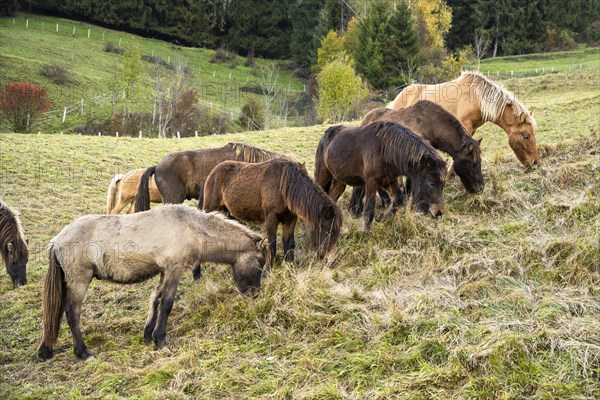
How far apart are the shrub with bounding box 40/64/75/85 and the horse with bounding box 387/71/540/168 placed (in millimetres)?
40699

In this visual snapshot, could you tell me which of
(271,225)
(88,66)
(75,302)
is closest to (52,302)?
(75,302)

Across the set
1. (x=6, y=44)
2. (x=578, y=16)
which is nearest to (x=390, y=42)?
(x=578, y=16)

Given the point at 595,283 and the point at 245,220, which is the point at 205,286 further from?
the point at 595,283

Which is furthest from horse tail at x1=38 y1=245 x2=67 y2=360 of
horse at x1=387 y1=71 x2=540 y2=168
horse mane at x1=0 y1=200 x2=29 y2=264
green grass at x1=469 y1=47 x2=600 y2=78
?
green grass at x1=469 y1=47 x2=600 y2=78

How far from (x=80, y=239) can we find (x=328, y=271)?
10.0 feet

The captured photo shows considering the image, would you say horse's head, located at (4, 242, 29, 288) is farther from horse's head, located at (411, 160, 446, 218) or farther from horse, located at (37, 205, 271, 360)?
horse's head, located at (411, 160, 446, 218)

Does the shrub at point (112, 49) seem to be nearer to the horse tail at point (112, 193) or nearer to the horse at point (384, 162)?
the horse tail at point (112, 193)

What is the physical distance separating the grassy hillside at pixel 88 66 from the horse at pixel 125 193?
83.8 ft

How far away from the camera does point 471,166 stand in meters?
9.15

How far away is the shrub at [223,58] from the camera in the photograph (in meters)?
65.8

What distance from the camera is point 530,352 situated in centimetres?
506

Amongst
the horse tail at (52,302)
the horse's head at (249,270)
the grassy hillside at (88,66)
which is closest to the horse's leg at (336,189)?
the horse's head at (249,270)

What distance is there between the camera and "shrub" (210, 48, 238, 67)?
216 ft

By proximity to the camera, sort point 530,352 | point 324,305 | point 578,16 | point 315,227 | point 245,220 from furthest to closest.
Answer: point 578,16 → point 245,220 → point 315,227 → point 324,305 → point 530,352
